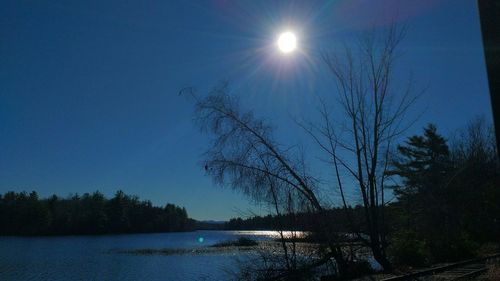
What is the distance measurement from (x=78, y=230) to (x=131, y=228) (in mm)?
22991

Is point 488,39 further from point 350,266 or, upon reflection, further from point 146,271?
point 146,271

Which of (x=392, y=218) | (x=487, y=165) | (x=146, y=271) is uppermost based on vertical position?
(x=487, y=165)

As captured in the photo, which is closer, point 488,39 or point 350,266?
point 488,39

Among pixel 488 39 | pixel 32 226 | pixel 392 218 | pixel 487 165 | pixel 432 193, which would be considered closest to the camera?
pixel 488 39

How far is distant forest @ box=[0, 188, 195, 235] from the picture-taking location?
129 m

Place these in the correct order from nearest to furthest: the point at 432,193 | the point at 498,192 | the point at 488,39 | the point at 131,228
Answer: the point at 488,39
the point at 498,192
the point at 432,193
the point at 131,228

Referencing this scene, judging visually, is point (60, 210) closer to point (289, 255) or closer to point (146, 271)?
point (146, 271)

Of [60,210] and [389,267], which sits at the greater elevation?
[60,210]

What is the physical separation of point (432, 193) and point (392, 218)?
16510mm

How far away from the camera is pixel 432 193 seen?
115 feet

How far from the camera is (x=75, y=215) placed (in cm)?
14012

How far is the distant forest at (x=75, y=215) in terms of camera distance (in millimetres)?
129250

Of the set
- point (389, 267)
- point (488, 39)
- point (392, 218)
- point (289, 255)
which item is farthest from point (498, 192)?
point (488, 39)

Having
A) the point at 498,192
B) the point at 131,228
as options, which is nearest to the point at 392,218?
the point at 498,192
